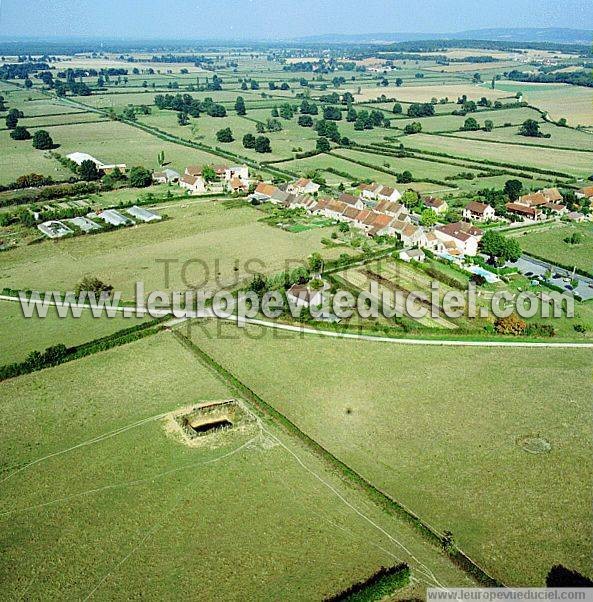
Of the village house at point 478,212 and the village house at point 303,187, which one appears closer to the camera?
the village house at point 478,212

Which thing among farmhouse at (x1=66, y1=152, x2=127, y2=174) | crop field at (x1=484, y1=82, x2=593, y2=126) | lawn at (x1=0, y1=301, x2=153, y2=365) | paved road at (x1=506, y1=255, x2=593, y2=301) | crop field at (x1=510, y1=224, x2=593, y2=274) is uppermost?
farmhouse at (x1=66, y1=152, x2=127, y2=174)

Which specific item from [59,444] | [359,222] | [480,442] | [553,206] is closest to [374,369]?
[480,442]

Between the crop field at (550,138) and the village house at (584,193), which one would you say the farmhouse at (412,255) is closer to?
the village house at (584,193)

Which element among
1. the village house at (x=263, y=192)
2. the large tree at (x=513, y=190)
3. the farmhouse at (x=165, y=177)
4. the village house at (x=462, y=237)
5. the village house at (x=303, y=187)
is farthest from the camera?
the farmhouse at (x=165, y=177)

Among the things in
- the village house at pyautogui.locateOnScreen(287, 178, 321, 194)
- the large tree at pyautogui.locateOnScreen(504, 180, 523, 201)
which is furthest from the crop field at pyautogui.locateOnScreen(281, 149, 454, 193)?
the village house at pyautogui.locateOnScreen(287, 178, 321, 194)

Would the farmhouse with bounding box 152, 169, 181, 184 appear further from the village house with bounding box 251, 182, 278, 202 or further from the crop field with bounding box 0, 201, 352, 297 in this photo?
the crop field with bounding box 0, 201, 352, 297

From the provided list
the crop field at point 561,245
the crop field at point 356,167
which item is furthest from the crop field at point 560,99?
the crop field at point 561,245

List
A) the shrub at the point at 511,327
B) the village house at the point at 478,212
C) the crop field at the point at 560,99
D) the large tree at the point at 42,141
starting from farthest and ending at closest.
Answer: the crop field at the point at 560,99, the large tree at the point at 42,141, the village house at the point at 478,212, the shrub at the point at 511,327
